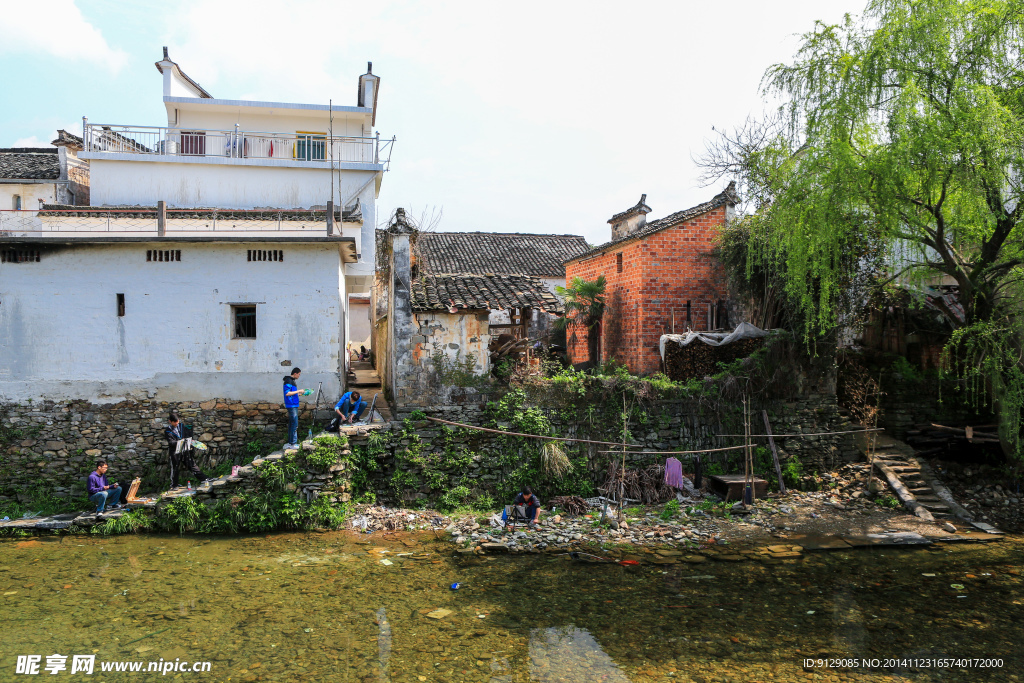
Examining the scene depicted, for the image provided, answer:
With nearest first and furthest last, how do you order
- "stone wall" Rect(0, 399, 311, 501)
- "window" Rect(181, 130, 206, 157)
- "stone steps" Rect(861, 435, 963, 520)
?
"stone steps" Rect(861, 435, 963, 520) → "stone wall" Rect(0, 399, 311, 501) → "window" Rect(181, 130, 206, 157)

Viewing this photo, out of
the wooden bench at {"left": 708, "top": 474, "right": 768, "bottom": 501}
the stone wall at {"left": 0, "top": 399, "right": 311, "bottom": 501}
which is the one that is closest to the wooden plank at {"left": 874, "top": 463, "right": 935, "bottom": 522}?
the wooden bench at {"left": 708, "top": 474, "right": 768, "bottom": 501}

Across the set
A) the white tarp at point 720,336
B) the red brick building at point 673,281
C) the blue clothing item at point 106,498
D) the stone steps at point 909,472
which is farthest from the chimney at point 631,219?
the blue clothing item at point 106,498

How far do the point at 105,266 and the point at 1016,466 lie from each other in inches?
723

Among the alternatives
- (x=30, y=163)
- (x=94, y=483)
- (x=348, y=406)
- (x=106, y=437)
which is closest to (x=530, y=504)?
(x=348, y=406)

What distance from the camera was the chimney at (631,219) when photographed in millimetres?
17656

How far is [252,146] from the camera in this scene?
16.4m

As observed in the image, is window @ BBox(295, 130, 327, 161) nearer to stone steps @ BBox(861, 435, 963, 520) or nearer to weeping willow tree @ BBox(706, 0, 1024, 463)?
weeping willow tree @ BBox(706, 0, 1024, 463)

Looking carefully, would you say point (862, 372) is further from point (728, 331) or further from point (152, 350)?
point (152, 350)

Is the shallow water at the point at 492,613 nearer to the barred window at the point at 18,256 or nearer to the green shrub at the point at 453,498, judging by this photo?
the green shrub at the point at 453,498

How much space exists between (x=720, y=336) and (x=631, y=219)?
18.2 feet

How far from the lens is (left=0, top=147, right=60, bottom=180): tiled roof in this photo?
1861 cm

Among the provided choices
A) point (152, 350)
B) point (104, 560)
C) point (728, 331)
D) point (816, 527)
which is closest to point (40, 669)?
point (104, 560)

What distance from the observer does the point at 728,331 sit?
1470 centimetres

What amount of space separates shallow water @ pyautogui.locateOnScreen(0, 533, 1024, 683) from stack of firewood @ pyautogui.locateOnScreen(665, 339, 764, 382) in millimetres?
5206
